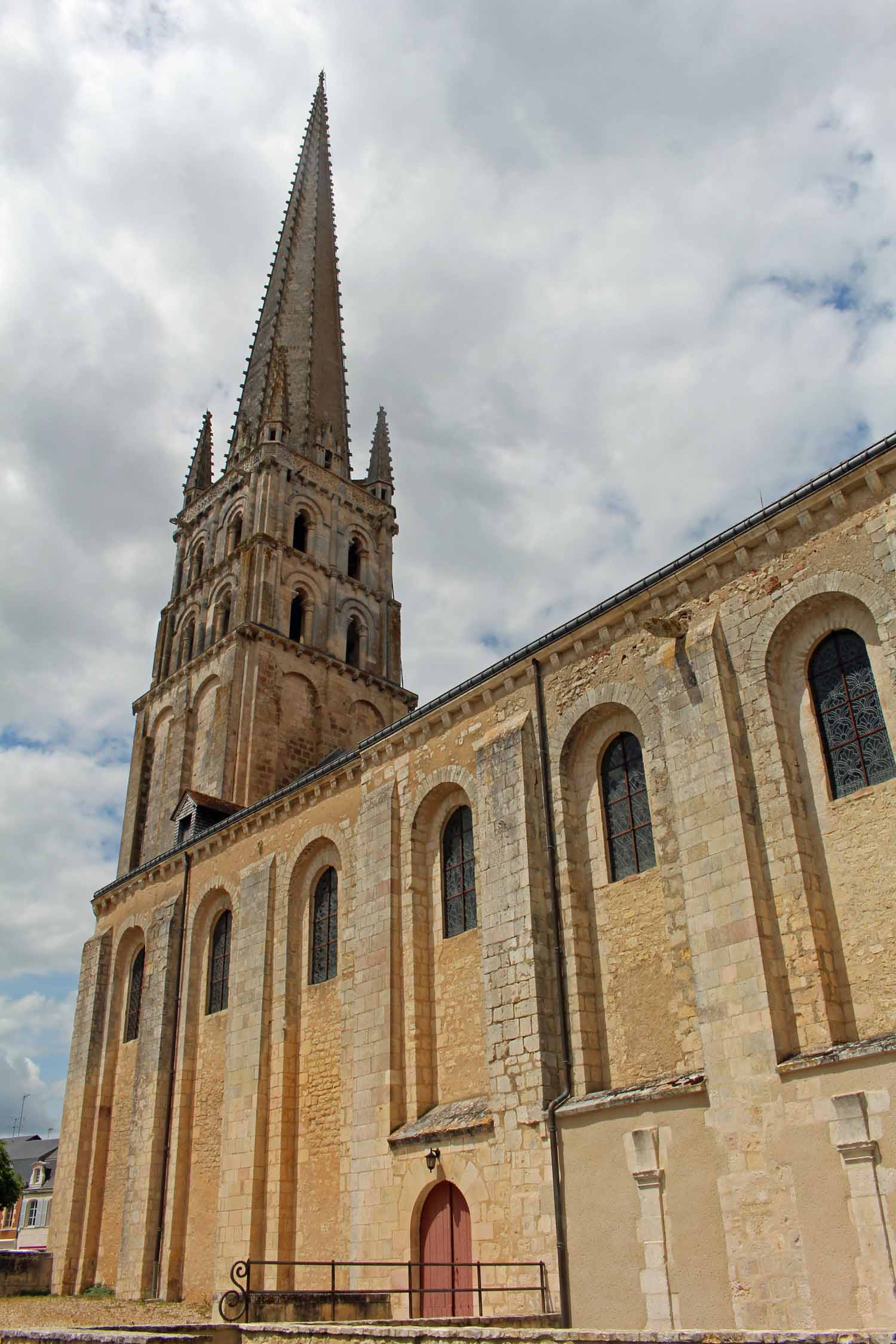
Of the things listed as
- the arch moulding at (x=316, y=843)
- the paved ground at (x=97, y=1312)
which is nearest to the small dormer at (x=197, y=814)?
the arch moulding at (x=316, y=843)

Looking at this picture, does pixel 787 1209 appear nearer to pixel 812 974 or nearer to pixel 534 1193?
pixel 812 974

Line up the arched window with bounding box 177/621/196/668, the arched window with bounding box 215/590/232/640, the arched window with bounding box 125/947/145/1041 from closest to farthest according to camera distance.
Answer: the arched window with bounding box 125/947/145/1041 < the arched window with bounding box 215/590/232/640 < the arched window with bounding box 177/621/196/668

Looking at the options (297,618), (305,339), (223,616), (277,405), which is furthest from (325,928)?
(305,339)

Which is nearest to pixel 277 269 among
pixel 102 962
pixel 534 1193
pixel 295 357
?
pixel 295 357

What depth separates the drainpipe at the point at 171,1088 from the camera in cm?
2131

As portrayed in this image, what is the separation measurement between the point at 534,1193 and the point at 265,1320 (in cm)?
382

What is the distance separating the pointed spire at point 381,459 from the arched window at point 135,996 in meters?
21.5

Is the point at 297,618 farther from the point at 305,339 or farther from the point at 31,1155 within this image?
the point at 31,1155

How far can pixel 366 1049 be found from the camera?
17547 millimetres

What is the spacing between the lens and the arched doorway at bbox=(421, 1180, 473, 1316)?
48.7 feet

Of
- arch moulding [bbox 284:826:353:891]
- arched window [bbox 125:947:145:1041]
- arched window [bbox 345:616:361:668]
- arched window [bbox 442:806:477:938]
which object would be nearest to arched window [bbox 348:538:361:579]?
arched window [bbox 345:616:361:668]

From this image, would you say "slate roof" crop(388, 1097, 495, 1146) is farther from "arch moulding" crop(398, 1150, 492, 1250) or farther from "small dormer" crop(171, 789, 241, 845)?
"small dormer" crop(171, 789, 241, 845)

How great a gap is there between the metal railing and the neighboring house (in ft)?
126

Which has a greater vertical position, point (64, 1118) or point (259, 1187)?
point (64, 1118)
